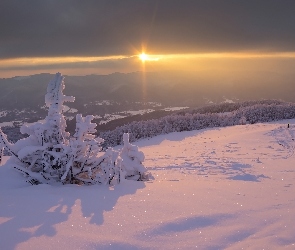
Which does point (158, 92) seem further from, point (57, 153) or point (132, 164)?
point (57, 153)

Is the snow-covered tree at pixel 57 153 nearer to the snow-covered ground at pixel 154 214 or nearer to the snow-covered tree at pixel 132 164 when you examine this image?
the snow-covered ground at pixel 154 214

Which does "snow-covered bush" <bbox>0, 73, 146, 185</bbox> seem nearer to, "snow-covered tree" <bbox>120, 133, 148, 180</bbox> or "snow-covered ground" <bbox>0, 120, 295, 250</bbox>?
"snow-covered ground" <bbox>0, 120, 295, 250</bbox>

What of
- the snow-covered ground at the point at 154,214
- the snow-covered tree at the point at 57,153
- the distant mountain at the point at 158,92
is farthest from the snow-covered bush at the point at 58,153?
the distant mountain at the point at 158,92

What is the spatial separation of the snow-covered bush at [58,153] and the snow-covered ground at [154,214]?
0.33 metres

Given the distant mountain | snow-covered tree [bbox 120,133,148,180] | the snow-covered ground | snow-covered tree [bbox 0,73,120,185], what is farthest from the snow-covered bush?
the distant mountain

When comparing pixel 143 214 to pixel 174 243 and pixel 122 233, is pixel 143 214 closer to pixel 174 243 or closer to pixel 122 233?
pixel 122 233

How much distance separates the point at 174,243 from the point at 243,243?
27.7 inches

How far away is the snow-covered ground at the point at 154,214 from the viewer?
3270mm

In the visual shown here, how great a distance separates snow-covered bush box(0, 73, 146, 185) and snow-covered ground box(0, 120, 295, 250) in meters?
0.33

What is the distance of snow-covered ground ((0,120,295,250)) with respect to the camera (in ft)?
10.7

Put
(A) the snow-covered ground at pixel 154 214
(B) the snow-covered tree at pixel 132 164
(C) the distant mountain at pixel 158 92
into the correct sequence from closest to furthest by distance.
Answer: (A) the snow-covered ground at pixel 154 214
(B) the snow-covered tree at pixel 132 164
(C) the distant mountain at pixel 158 92

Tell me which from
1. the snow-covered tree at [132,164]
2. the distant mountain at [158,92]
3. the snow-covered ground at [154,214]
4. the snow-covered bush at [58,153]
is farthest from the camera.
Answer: the distant mountain at [158,92]

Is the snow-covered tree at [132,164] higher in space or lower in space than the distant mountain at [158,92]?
higher

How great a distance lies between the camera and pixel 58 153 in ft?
20.8
